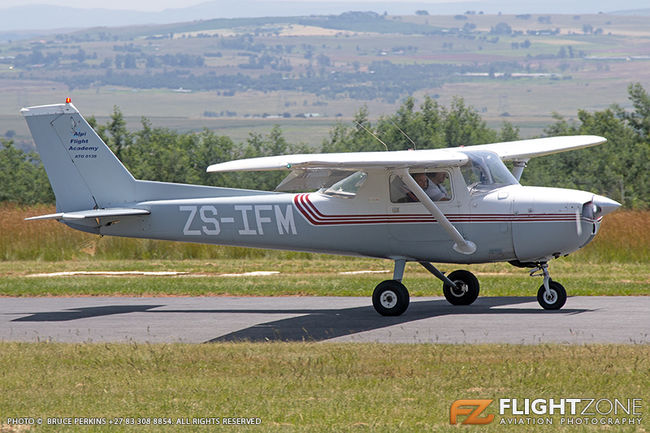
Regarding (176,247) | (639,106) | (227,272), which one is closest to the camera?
(227,272)

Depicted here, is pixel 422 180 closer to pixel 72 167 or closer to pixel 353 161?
pixel 353 161

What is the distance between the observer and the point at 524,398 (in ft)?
29.0

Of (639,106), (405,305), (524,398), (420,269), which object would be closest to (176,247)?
(420,269)

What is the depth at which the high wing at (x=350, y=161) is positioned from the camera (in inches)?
495

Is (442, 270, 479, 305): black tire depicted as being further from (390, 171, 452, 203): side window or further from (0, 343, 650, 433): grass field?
(0, 343, 650, 433): grass field

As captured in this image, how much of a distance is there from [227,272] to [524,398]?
1251cm

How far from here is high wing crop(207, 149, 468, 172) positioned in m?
12.6

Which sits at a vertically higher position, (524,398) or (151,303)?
(524,398)

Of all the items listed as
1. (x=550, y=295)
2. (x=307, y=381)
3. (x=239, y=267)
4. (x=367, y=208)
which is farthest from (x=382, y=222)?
(x=239, y=267)

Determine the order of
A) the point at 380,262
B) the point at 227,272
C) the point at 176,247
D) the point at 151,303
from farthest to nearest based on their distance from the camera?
the point at 176,247
the point at 380,262
the point at 227,272
the point at 151,303

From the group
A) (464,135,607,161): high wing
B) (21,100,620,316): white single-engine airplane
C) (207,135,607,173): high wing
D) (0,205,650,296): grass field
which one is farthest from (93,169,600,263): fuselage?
(0,205,650,296): grass field

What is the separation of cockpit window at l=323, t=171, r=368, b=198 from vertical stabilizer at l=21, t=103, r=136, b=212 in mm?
3480

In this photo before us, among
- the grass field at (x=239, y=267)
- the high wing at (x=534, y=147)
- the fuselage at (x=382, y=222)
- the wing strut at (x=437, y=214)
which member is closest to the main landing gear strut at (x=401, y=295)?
the fuselage at (x=382, y=222)

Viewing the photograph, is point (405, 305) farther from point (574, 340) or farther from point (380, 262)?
point (380, 262)
